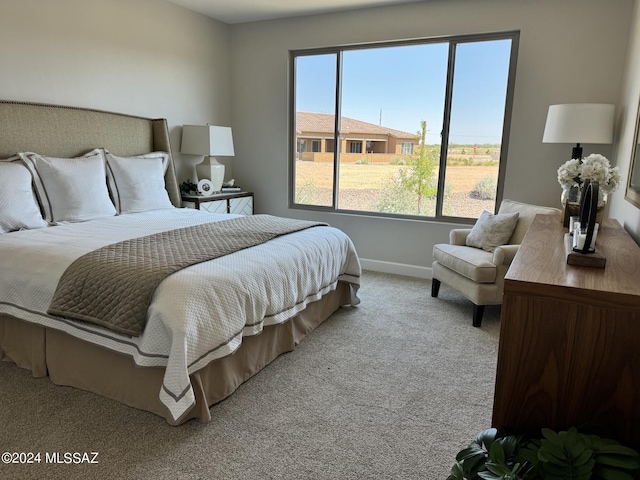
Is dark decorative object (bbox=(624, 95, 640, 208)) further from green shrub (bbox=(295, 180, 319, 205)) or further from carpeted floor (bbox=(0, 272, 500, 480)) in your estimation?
green shrub (bbox=(295, 180, 319, 205))

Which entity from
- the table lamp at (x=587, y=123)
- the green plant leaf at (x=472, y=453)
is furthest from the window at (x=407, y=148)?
the green plant leaf at (x=472, y=453)

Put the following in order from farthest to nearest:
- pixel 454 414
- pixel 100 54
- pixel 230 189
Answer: pixel 230 189 < pixel 100 54 < pixel 454 414

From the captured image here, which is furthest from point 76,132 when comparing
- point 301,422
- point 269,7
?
point 301,422

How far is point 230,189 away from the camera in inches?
190

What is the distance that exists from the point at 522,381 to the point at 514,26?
11.4ft

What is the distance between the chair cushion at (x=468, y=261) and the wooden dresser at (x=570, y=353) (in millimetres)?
1806

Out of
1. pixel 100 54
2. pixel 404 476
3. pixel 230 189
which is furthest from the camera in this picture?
pixel 230 189

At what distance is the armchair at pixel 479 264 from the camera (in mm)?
3178

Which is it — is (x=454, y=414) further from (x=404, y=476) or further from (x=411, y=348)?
(x=411, y=348)

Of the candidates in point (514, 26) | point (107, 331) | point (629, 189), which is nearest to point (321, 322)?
point (107, 331)

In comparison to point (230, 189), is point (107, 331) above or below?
below

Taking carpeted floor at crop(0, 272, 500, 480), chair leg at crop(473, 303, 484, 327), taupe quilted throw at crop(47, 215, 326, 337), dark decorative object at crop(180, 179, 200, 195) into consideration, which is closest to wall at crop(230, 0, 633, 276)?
dark decorative object at crop(180, 179, 200, 195)

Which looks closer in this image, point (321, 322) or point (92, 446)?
point (92, 446)

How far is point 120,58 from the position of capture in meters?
3.88
